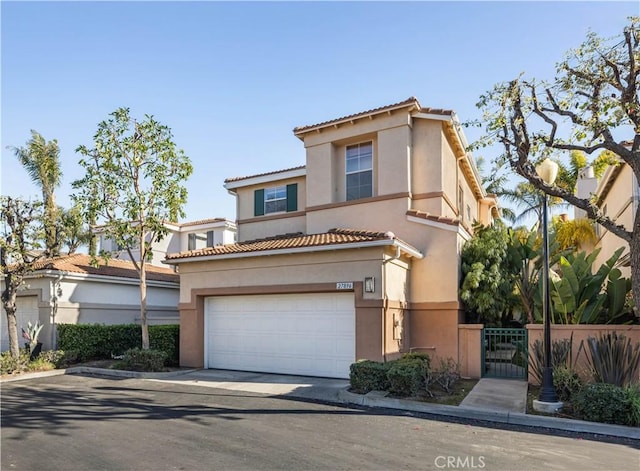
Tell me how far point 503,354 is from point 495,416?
15.6 feet

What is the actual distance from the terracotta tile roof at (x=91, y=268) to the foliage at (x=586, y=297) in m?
16.0

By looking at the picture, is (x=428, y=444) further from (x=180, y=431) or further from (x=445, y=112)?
(x=445, y=112)

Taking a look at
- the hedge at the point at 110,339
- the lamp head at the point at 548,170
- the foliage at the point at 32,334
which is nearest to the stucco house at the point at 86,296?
the foliage at the point at 32,334

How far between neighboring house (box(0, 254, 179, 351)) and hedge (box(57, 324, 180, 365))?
1.09 m

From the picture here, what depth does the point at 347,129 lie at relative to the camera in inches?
674

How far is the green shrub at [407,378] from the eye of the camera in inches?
416

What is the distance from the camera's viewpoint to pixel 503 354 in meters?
13.9

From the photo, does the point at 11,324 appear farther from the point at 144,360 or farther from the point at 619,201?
the point at 619,201

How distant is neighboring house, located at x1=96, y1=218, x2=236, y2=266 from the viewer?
99.3ft

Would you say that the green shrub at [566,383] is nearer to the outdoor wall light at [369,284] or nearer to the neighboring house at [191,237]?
the outdoor wall light at [369,284]

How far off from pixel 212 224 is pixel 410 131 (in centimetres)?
1770

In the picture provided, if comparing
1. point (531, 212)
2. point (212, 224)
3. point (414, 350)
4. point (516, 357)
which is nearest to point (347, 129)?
point (414, 350)

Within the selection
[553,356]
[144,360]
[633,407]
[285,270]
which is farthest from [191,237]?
[633,407]

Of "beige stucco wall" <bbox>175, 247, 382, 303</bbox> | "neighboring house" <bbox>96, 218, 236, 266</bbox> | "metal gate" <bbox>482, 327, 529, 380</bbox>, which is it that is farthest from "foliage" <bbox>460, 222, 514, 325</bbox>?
"neighboring house" <bbox>96, 218, 236, 266</bbox>
